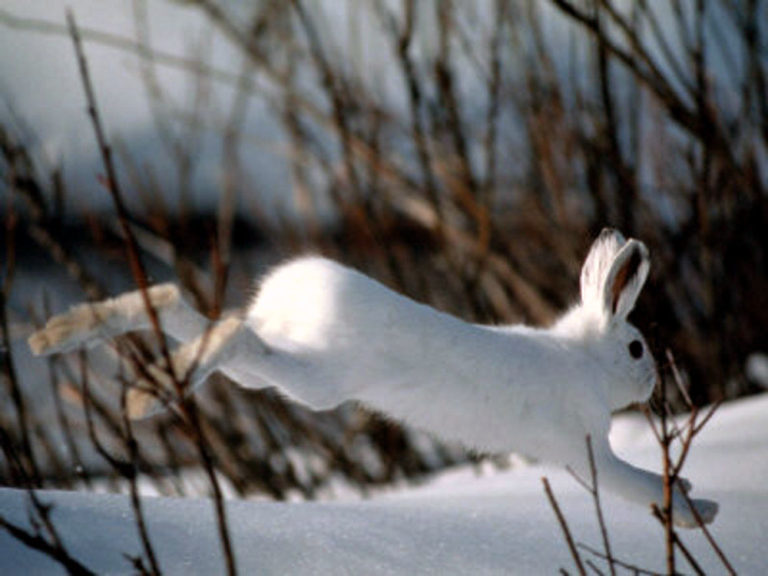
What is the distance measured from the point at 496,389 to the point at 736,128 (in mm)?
1745

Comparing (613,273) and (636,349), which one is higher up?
(613,273)

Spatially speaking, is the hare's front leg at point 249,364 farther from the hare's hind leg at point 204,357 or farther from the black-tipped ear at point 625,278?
the black-tipped ear at point 625,278

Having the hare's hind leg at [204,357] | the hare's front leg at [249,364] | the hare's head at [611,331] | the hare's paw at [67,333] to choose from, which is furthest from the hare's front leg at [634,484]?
the hare's paw at [67,333]

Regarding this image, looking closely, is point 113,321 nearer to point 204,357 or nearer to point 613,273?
point 204,357

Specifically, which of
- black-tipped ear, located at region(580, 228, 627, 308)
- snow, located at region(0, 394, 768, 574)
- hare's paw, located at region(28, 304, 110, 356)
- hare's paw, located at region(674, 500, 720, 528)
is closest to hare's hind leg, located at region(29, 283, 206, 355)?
hare's paw, located at region(28, 304, 110, 356)

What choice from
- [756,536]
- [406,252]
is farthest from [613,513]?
[406,252]

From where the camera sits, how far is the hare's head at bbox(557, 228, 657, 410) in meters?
1.16

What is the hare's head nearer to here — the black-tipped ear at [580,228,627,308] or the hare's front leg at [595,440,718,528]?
the black-tipped ear at [580,228,627,308]

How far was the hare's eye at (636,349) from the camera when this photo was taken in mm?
1244

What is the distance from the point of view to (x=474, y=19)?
7.77ft

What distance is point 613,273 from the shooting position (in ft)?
3.63

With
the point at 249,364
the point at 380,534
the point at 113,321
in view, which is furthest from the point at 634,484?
the point at 113,321

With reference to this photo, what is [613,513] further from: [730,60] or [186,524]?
[730,60]

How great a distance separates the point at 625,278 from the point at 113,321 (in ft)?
2.28
